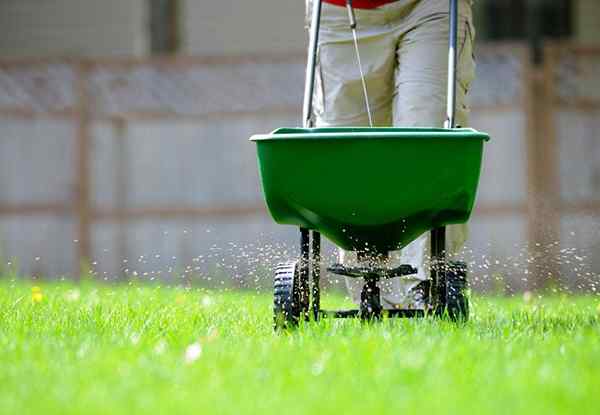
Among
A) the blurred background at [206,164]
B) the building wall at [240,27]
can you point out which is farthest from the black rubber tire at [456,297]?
the building wall at [240,27]

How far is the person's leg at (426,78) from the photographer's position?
440 cm

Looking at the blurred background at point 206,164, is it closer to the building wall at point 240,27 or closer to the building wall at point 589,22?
the building wall at point 589,22

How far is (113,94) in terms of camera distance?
9.08m

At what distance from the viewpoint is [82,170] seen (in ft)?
29.2

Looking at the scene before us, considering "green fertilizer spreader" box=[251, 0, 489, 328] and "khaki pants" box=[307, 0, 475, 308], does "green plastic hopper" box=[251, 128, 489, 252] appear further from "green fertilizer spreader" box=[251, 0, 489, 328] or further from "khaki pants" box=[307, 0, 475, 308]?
"khaki pants" box=[307, 0, 475, 308]

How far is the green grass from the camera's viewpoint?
2.53m

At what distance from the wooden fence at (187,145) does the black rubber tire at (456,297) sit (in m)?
4.38

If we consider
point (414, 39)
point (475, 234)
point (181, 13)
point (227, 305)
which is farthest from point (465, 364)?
point (181, 13)

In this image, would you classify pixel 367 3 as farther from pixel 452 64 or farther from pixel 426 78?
pixel 452 64

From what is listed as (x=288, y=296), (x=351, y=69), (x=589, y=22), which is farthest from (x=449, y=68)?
(x=589, y=22)

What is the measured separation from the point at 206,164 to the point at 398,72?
446 centimetres

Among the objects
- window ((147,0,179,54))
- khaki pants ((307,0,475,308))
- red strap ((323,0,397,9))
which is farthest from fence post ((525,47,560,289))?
red strap ((323,0,397,9))

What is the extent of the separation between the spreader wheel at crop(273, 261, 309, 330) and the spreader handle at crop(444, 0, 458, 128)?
0.71 meters

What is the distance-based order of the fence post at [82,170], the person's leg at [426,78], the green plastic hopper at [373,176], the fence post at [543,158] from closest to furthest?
the green plastic hopper at [373,176]
the person's leg at [426,78]
the fence post at [543,158]
the fence post at [82,170]
